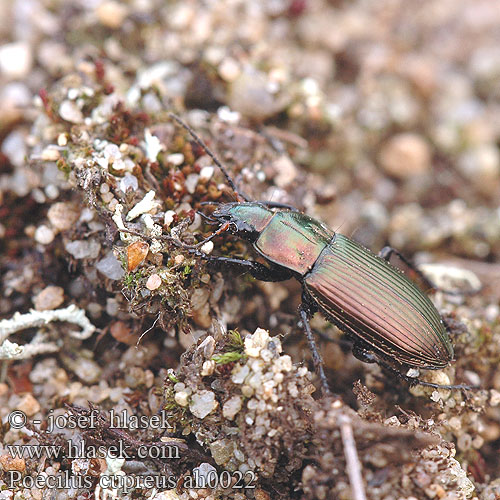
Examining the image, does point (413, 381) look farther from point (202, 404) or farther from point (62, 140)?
point (62, 140)

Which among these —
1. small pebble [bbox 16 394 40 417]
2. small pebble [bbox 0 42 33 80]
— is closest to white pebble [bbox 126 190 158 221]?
small pebble [bbox 16 394 40 417]

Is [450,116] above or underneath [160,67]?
underneath

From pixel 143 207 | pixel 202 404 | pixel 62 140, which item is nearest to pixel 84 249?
pixel 143 207

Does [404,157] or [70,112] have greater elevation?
[70,112]

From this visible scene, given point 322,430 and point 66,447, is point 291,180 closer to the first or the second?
point 322,430

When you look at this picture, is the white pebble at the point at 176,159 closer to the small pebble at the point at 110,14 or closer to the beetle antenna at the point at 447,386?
the small pebble at the point at 110,14

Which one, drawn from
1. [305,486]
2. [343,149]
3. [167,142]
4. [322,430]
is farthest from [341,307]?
[343,149]

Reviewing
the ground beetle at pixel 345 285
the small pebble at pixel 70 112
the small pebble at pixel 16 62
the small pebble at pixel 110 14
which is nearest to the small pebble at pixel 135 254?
the ground beetle at pixel 345 285

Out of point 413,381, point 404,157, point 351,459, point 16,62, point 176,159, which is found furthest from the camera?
point 404,157
